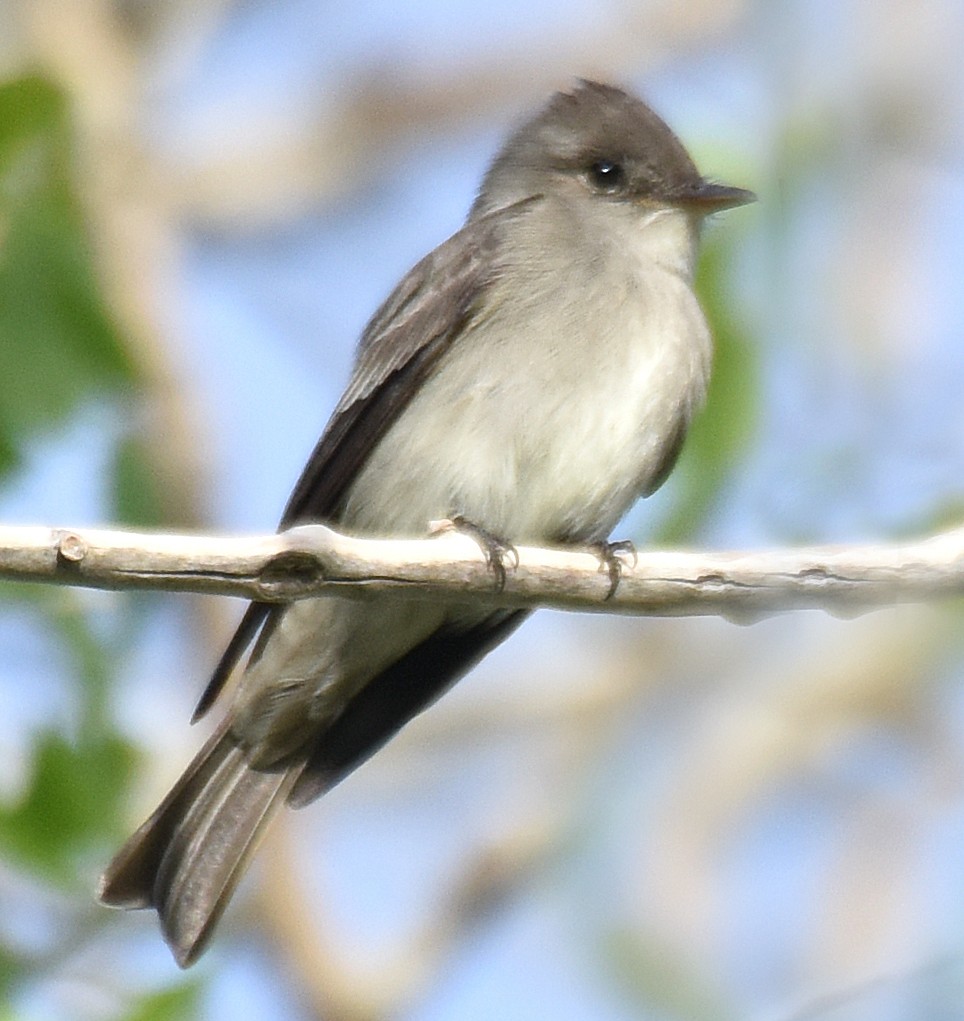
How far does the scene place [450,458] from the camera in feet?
14.5

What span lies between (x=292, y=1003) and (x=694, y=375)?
7.45 feet

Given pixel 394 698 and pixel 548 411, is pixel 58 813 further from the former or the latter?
pixel 548 411

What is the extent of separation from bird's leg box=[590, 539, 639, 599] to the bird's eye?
1.18 meters

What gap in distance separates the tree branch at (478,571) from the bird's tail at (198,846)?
111 cm

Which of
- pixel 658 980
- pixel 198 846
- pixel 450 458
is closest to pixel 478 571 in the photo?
pixel 450 458

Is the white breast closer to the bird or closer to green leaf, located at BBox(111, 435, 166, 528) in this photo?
the bird

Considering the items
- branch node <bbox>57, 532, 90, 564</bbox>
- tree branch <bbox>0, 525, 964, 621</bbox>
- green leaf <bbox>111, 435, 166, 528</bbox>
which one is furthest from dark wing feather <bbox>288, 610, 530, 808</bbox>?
branch node <bbox>57, 532, 90, 564</bbox>

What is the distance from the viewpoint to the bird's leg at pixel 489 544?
3713mm

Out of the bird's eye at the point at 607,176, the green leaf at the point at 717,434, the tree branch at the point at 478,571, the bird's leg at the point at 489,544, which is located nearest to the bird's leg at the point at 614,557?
the tree branch at the point at 478,571

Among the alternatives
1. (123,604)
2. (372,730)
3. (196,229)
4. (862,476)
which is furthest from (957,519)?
(196,229)

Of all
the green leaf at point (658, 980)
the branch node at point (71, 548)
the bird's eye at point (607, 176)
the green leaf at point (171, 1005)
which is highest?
the bird's eye at point (607, 176)

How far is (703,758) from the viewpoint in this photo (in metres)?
8.19

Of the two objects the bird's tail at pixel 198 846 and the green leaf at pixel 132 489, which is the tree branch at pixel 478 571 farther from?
the bird's tail at pixel 198 846

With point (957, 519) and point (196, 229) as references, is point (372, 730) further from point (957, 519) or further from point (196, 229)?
point (196, 229)
